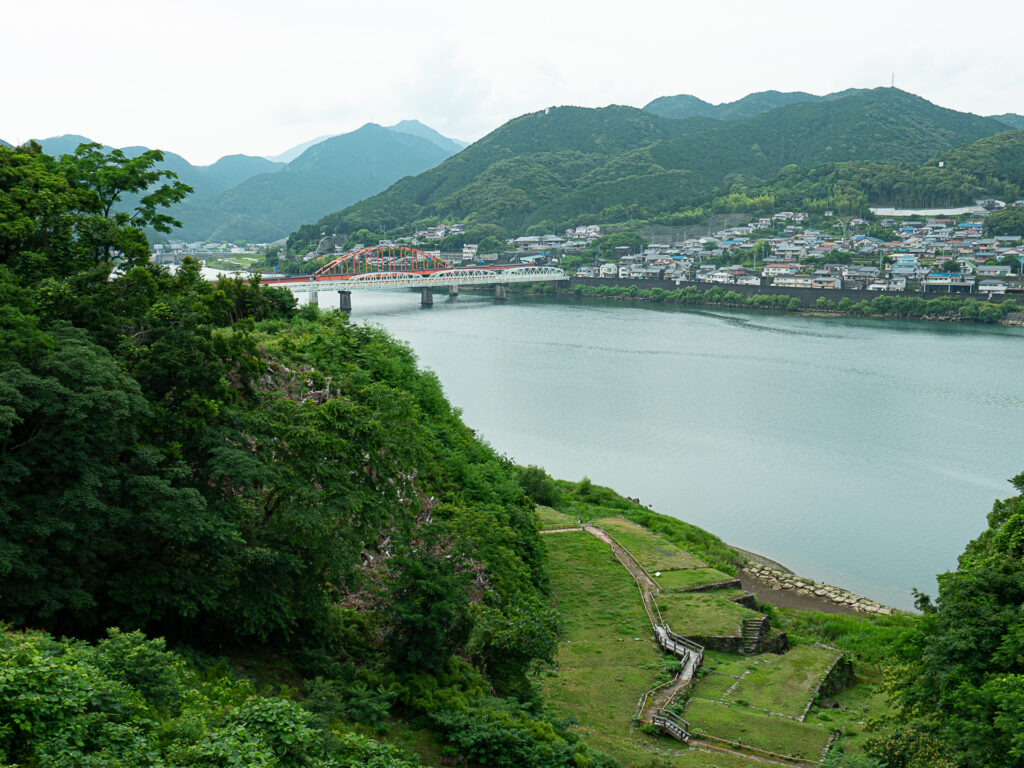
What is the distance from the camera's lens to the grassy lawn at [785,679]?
9.83 m

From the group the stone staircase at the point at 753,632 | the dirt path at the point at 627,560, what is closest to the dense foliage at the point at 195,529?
the stone staircase at the point at 753,632

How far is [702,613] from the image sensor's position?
12.3 m

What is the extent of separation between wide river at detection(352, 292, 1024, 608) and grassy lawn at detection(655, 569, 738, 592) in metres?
5.13

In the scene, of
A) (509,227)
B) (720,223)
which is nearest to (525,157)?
(509,227)

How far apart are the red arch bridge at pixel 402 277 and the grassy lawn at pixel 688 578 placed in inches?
1684

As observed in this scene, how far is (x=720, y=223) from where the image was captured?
88.9 meters

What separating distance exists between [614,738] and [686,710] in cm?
134

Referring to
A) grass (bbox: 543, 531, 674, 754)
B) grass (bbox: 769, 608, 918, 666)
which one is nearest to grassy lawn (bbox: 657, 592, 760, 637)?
grass (bbox: 543, 531, 674, 754)

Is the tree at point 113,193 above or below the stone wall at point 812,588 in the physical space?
above

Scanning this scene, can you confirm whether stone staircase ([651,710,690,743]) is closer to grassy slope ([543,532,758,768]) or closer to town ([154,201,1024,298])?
grassy slope ([543,532,758,768])

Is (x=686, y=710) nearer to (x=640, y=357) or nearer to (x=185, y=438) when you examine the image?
(x=185, y=438)

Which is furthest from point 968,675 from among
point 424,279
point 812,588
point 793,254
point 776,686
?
point 793,254

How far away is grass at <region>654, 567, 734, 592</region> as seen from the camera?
1346 cm

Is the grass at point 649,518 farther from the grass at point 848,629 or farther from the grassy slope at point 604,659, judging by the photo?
the grassy slope at point 604,659
